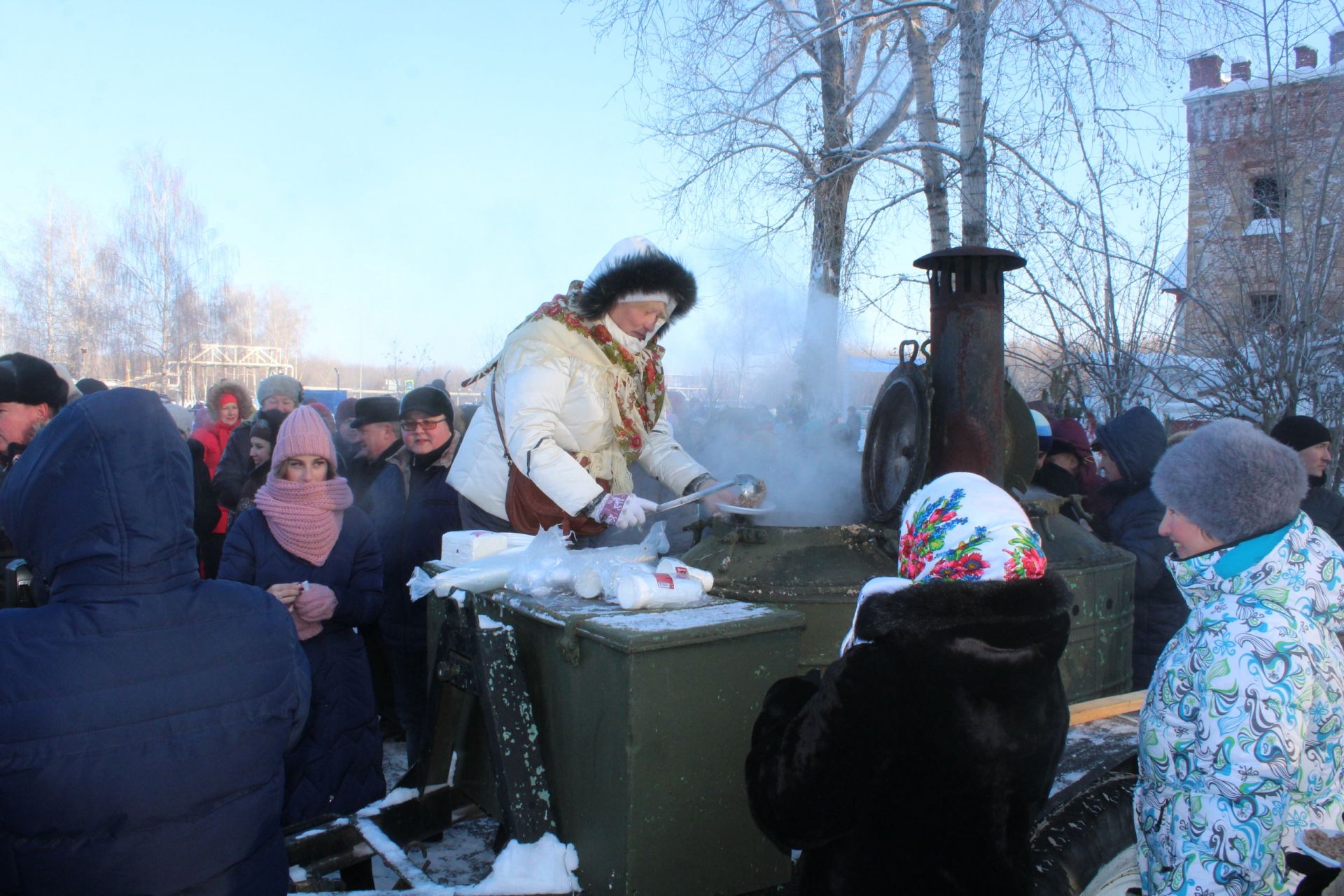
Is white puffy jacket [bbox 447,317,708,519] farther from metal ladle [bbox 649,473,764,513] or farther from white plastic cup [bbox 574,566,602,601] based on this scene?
white plastic cup [bbox 574,566,602,601]

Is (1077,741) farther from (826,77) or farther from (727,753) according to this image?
(826,77)

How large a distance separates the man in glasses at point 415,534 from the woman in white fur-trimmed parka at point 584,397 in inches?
29.9

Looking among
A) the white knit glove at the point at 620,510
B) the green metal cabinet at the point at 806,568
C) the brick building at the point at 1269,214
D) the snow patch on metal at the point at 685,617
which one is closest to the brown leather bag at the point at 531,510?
the white knit glove at the point at 620,510

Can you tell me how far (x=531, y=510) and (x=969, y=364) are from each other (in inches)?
75.5

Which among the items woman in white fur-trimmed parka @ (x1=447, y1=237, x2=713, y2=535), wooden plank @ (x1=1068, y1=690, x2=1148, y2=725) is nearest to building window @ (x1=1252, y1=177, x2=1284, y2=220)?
wooden plank @ (x1=1068, y1=690, x2=1148, y2=725)

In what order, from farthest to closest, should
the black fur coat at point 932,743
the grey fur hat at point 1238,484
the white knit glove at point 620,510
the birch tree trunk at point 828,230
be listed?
the birch tree trunk at point 828,230, the white knit glove at point 620,510, the grey fur hat at point 1238,484, the black fur coat at point 932,743

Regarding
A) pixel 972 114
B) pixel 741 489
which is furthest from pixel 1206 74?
pixel 741 489

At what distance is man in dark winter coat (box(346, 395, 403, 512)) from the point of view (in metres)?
4.89

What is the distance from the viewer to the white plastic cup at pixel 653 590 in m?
2.25

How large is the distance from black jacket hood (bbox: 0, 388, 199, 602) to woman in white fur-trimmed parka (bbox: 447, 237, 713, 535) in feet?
5.06

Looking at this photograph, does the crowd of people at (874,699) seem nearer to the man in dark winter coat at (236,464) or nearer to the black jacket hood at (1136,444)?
the black jacket hood at (1136,444)

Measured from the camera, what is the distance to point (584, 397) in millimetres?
3195

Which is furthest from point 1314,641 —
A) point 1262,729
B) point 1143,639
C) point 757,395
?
point 757,395

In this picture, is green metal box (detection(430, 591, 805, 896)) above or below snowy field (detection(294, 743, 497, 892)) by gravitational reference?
above
